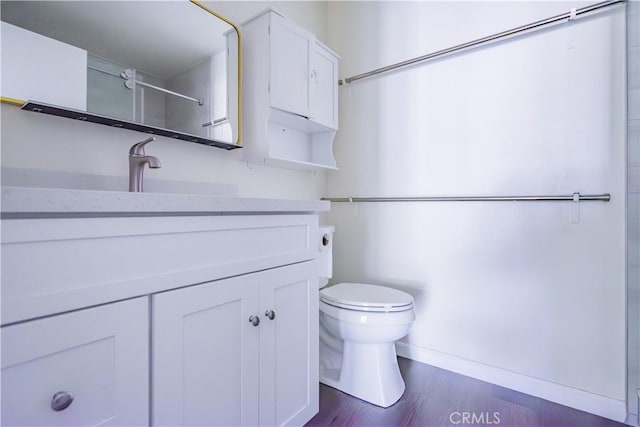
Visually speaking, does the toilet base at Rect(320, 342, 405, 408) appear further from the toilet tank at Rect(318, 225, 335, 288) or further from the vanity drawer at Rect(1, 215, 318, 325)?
the vanity drawer at Rect(1, 215, 318, 325)

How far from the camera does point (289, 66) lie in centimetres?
155

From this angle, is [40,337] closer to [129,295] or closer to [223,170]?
[129,295]

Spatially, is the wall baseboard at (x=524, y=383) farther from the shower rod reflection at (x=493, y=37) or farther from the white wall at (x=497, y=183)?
the shower rod reflection at (x=493, y=37)

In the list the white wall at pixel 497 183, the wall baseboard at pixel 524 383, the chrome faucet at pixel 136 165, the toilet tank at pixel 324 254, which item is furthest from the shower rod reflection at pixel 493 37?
the wall baseboard at pixel 524 383

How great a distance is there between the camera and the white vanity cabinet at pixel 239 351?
75 cm

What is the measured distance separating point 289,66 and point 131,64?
697 millimetres

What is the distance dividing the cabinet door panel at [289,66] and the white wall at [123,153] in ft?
0.79

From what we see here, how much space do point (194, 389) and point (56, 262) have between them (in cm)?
45

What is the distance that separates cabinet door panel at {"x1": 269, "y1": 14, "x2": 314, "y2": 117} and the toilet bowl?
3.18ft

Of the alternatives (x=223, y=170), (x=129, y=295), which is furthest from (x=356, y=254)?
(x=129, y=295)

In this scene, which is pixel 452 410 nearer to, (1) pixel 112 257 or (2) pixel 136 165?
(1) pixel 112 257

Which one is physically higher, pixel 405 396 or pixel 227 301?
pixel 227 301

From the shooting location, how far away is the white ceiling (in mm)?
968

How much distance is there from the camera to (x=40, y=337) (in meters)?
0.55
